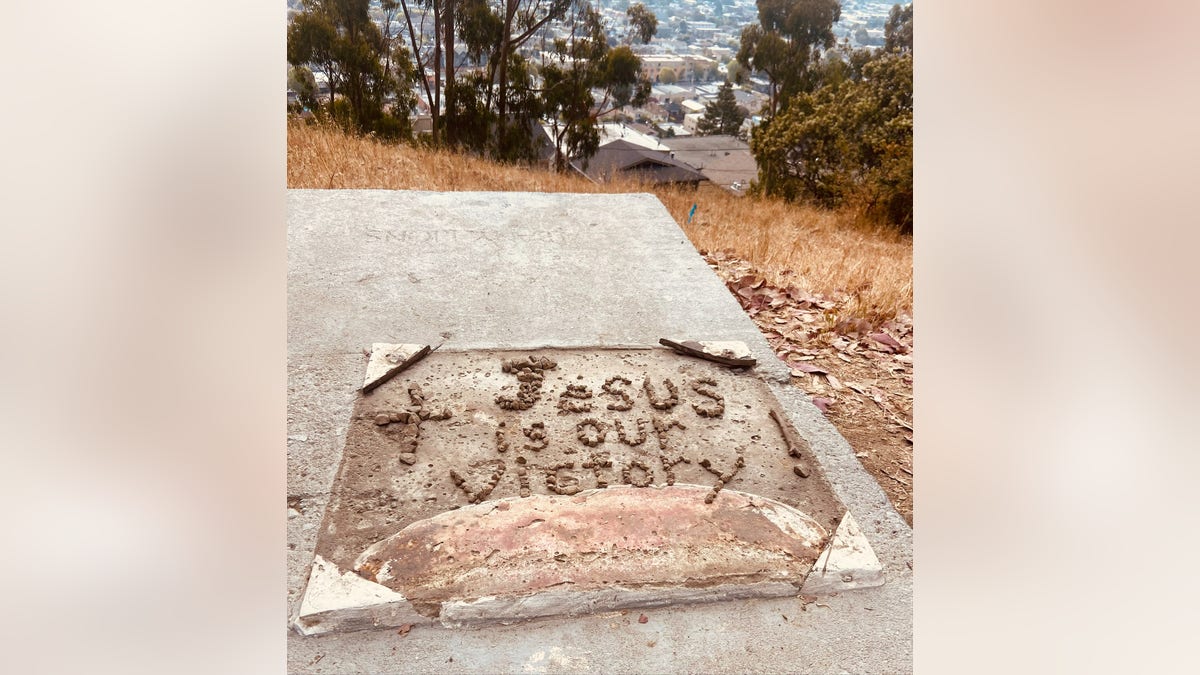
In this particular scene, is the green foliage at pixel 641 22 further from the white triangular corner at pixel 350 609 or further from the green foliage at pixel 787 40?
the white triangular corner at pixel 350 609

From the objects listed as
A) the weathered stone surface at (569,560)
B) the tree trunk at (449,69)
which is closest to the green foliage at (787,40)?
the tree trunk at (449,69)

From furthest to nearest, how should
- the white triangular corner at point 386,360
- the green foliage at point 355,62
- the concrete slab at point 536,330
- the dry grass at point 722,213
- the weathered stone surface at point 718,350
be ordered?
1. the green foliage at point 355,62
2. the dry grass at point 722,213
3. the weathered stone surface at point 718,350
4. the white triangular corner at point 386,360
5. the concrete slab at point 536,330

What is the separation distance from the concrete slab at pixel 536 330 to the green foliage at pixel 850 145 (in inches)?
64.0

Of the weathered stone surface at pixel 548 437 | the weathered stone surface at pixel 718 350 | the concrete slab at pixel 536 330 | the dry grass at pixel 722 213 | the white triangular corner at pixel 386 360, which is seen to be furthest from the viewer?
the dry grass at pixel 722 213

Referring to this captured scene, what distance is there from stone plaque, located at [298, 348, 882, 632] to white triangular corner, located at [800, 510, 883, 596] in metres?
0.03

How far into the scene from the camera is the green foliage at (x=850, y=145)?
14.6 ft

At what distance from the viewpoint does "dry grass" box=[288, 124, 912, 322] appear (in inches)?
133
